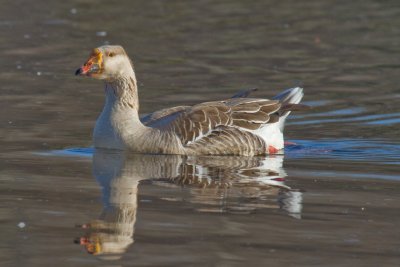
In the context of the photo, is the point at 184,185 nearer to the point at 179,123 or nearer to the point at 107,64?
the point at 179,123

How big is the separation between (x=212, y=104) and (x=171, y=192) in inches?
116

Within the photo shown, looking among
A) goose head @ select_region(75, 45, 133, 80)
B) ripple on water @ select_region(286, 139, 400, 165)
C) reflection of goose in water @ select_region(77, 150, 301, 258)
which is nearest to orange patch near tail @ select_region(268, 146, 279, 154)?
ripple on water @ select_region(286, 139, 400, 165)

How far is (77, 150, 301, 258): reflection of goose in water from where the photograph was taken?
8.60 m

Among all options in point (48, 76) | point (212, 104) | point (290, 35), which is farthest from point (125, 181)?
point (290, 35)

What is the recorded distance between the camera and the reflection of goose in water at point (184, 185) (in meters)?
8.60

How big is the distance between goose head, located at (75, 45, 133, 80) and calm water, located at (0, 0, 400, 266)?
2.96 ft

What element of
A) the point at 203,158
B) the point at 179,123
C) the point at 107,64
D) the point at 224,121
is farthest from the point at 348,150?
the point at 107,64

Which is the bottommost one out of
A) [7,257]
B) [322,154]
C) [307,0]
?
[7,257]

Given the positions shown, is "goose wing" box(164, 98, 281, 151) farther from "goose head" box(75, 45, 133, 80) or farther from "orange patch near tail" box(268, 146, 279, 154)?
"goose head" box(75, 45, 133, 80)

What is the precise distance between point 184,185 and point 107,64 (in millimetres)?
2674

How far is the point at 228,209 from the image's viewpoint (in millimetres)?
9461

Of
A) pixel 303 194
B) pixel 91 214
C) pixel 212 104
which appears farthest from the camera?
pixel 212 104

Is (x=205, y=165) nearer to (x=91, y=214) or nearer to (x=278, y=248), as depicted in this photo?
(x=91, y=214)

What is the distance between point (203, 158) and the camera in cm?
1262
